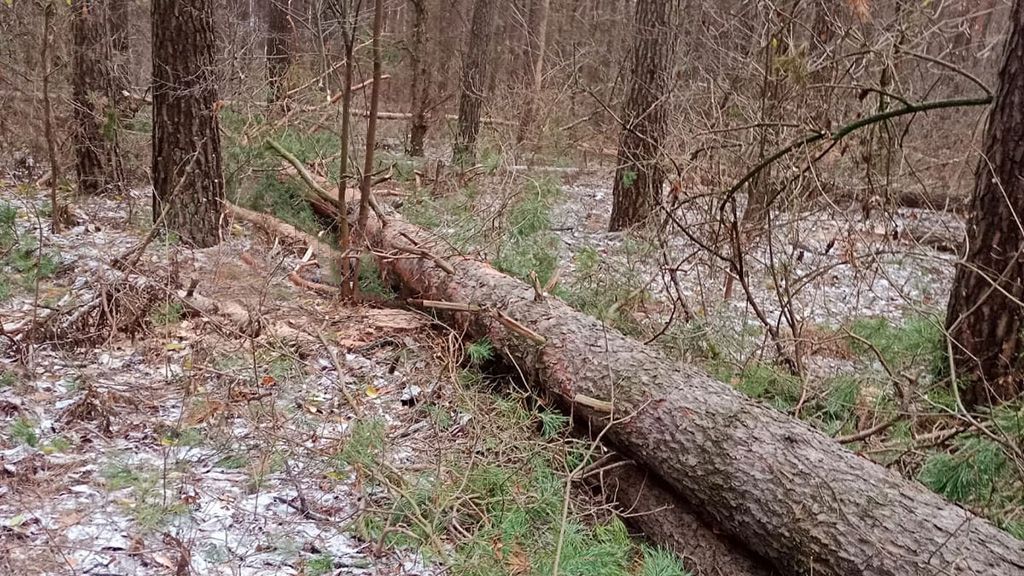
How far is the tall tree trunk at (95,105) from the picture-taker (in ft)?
22.9

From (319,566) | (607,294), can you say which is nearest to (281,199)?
(607,294)

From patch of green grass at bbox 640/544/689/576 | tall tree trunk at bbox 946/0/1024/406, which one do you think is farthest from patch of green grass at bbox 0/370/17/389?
tall tree trunk at bbox 946/0/1024/406

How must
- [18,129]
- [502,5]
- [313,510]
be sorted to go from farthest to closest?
[502,5] < [18,129] < [313,510]

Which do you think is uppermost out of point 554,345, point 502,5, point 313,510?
point 502,5

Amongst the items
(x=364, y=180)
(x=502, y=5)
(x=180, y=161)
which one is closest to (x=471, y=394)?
(x=364, y=180)

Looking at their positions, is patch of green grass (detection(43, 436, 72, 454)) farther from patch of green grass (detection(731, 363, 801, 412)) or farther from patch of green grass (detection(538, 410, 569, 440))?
patch of green grass (detection(731, 363, 801, 412))

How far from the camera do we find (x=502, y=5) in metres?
18.2

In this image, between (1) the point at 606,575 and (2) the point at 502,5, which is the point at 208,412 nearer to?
(1) the point at 606,575

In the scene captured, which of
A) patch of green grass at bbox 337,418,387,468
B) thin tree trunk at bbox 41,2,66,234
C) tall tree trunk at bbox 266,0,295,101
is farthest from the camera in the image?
tall tree trunk at bbox 266,0,295,101

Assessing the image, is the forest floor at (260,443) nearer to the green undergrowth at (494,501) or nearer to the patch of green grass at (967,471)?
the green undergrowth at (494,501)

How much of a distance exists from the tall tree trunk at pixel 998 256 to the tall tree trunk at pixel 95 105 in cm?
725

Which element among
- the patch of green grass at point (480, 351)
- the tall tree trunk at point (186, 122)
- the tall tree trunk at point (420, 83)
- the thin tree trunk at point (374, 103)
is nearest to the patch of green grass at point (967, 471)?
the patch of green grass at point (480, 351)

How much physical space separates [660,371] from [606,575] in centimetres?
112

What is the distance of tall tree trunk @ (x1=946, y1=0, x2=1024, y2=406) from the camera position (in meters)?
3.67
